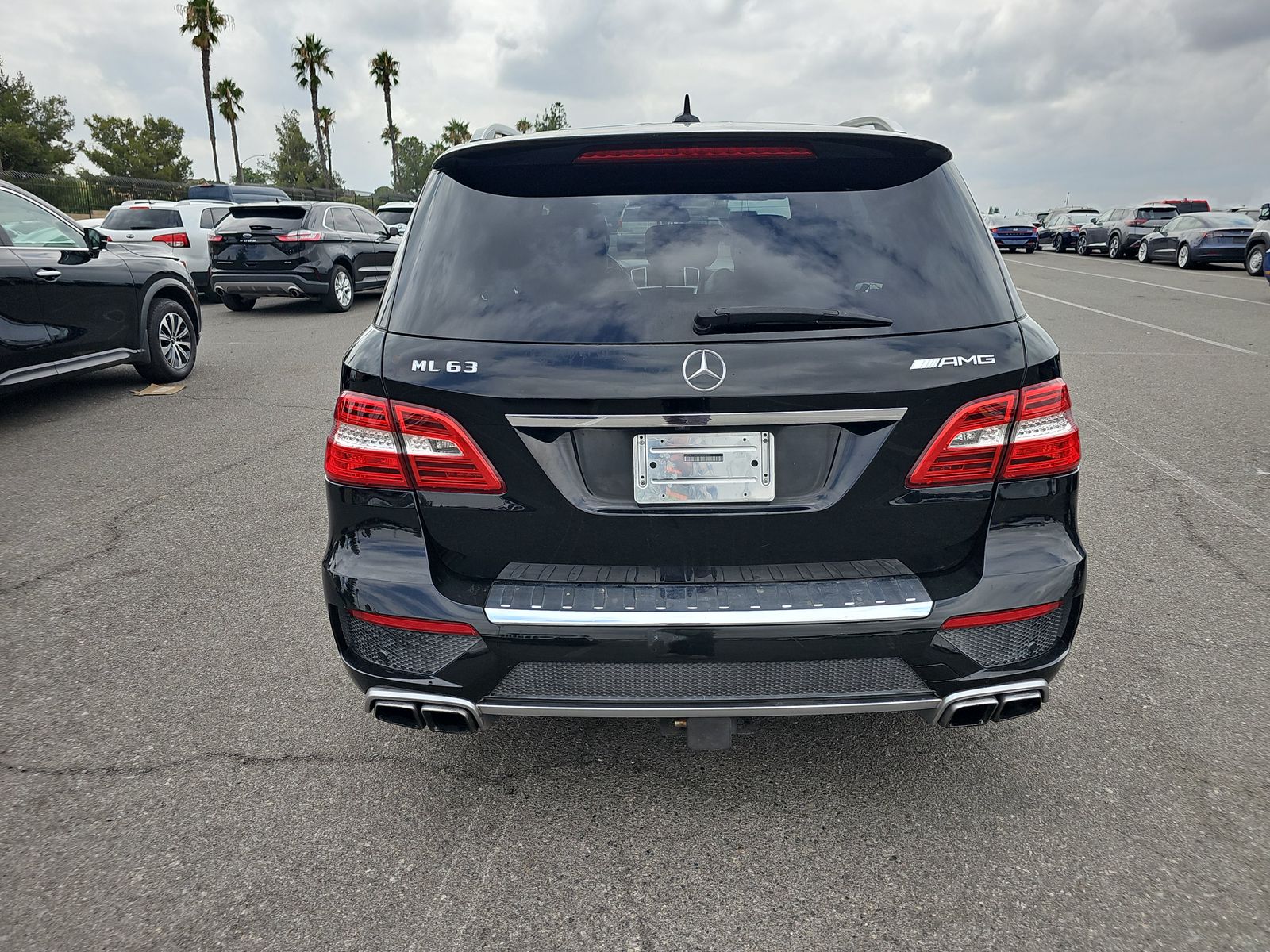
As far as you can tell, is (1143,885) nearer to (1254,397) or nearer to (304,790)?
(304,790)

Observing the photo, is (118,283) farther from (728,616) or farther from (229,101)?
(229,101)

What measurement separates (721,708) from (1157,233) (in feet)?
104

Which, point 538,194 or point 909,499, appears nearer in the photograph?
point 909,499

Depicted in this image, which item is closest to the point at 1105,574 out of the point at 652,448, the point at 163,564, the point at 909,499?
the point at 909,499

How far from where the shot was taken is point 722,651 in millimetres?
2246

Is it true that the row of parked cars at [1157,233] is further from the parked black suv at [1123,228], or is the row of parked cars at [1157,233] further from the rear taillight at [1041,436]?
the rear taillight at [1041,436]

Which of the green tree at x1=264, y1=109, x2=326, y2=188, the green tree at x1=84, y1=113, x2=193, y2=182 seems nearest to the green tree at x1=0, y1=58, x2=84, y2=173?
the green tree at x1=84, y1=113, x2=193, y2=182

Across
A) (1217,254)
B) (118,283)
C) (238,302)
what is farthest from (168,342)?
(1217,254)

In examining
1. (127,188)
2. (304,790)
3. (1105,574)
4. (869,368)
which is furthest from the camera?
(127,188)

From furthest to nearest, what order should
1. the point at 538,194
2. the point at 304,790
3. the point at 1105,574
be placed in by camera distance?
the point at 1105,574
the point at 304,790
the point at 538,194

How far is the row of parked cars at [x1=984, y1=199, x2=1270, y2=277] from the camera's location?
25.3 meters

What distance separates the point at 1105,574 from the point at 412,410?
3.50 m

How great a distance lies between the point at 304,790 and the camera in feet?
9.24

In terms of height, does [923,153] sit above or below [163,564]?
above
